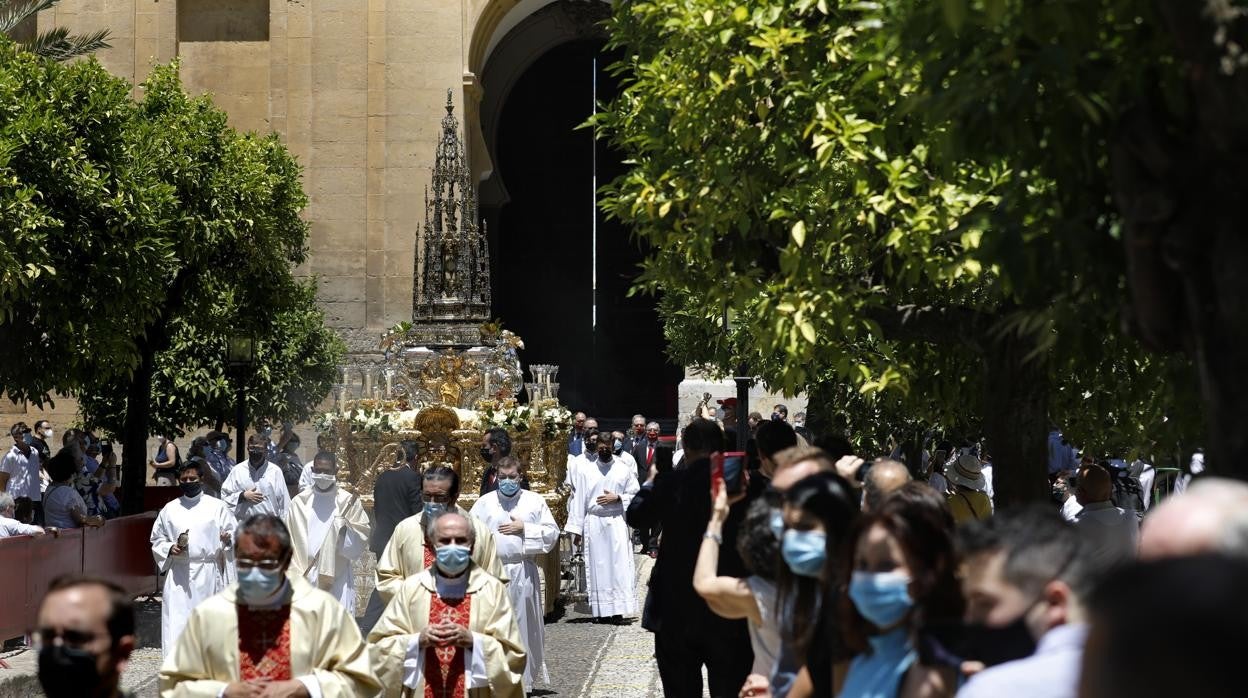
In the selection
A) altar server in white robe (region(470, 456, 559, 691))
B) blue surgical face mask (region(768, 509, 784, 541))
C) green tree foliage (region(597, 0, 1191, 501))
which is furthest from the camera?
altar server in white robe (region(470, 456, 559, 691))

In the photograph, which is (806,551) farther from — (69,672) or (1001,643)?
(69,672)

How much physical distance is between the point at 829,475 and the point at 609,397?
1520 inches

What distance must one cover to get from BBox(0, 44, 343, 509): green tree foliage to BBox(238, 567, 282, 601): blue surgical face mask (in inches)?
424

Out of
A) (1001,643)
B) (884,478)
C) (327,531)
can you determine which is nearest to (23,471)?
(327,531)

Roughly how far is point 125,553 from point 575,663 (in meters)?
6.13

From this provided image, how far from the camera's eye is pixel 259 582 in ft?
20.5

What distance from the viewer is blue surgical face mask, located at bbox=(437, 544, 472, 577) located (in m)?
8.27

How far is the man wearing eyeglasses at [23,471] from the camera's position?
20.3 meters

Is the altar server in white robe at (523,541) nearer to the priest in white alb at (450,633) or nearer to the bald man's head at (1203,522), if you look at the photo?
the priest in white alb at (450,633)

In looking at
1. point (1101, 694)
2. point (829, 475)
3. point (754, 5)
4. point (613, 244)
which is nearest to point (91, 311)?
point (754, 5)

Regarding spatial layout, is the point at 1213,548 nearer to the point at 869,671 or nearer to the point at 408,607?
the point at 869,671

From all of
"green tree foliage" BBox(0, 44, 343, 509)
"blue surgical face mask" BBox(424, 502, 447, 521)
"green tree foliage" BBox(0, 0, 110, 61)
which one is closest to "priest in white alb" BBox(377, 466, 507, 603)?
"blue surgical face mask" BBox(424, 502, 447, 521)

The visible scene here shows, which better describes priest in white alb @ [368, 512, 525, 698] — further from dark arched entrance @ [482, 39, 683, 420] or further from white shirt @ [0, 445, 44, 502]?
dark arched entrance @ [482, 39, 683, 420]

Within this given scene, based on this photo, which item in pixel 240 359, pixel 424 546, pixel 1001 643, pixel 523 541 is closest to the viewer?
pixel 1001 643
